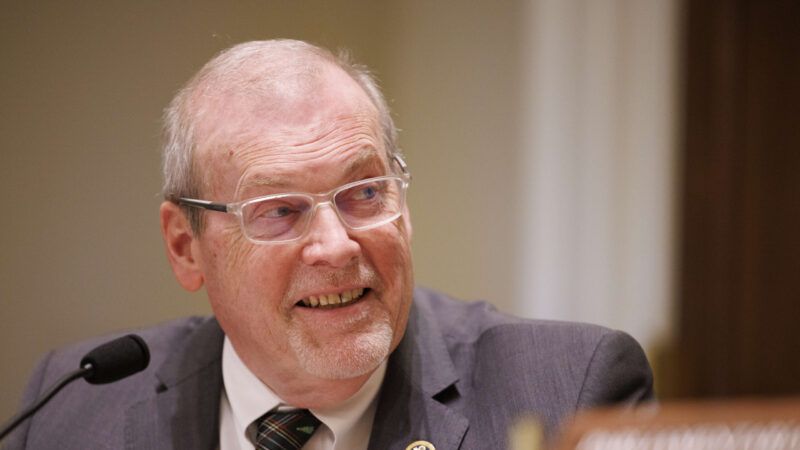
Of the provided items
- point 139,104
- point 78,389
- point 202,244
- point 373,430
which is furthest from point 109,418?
point 139,104

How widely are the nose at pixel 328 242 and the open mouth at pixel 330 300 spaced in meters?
0.07

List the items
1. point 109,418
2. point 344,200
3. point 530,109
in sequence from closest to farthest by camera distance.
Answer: point 344,200 < point 109,418 < point 530,109

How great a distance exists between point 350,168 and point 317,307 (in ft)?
0.97

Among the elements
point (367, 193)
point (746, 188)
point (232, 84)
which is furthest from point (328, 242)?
point (746, 188)

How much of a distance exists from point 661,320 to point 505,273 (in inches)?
24.2

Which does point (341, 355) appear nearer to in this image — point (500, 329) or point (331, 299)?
point (331, 299)

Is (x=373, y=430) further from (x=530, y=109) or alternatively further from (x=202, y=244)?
(x=530, y=109)

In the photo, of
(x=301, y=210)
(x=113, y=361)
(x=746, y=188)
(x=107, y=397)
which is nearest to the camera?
(x=113, y=361)

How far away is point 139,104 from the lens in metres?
3.17

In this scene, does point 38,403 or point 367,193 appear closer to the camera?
point 38,403

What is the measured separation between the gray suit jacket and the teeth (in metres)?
0.27

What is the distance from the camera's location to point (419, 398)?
199 centimetres

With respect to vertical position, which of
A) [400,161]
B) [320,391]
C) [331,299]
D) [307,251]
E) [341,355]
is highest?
[400,161]

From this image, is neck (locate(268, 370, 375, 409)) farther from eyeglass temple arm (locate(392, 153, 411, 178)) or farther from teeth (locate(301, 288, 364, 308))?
eyeglass temple arm (locate(392, 153, 411, 178))
